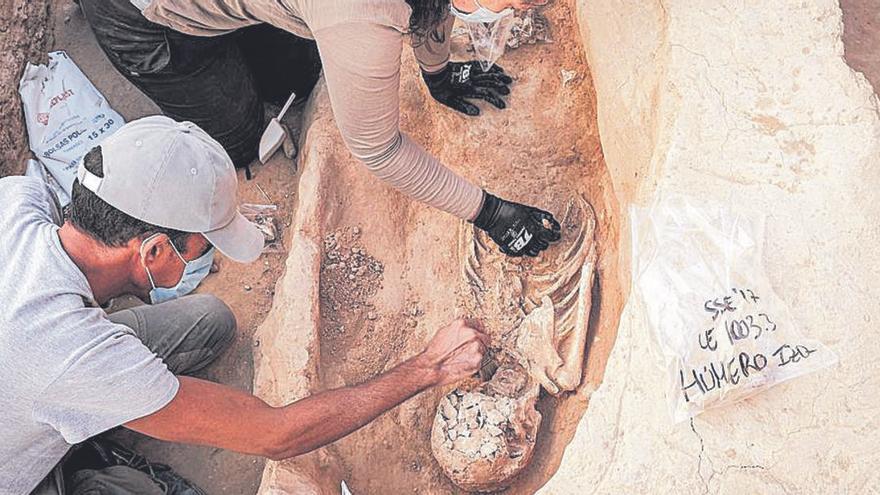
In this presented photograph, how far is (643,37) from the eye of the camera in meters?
2.69

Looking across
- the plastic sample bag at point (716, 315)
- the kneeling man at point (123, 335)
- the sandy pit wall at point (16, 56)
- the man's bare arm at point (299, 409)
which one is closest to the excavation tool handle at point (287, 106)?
the sandy pit wall at point (16, 56)

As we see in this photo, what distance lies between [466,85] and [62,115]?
1.93 meters

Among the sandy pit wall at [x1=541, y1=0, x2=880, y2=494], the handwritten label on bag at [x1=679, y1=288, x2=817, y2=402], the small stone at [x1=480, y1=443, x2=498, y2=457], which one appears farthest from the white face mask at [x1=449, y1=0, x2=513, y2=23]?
the small stone at [x1=480, y1=443, x2=498, y2=457]

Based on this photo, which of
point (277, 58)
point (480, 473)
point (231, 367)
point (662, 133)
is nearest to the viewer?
point (662, 133)

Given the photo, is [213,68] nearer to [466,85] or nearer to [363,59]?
[466,85]

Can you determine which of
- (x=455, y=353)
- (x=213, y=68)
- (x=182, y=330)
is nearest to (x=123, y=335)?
(x=182, y=330)

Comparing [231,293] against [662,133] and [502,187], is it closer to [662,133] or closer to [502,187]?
[502,187]

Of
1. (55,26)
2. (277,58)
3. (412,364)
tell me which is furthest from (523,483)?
(55,26)

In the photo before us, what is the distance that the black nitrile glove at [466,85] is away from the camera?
349 cm

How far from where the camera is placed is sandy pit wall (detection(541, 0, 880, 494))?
6.46 ft

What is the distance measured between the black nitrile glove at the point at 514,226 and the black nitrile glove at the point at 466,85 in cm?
63

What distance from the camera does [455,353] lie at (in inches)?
108

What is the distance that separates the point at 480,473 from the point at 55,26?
3.25 m

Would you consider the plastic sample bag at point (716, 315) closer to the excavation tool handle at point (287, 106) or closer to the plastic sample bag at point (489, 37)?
the plastic sample bag at point (489, 37)
